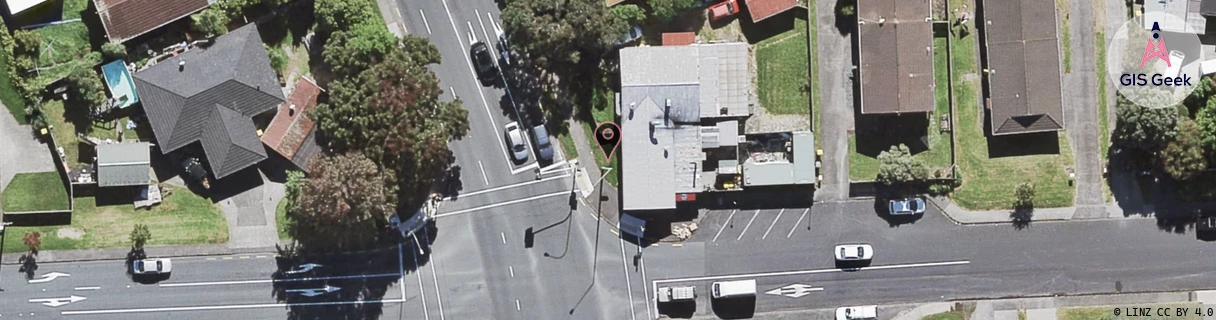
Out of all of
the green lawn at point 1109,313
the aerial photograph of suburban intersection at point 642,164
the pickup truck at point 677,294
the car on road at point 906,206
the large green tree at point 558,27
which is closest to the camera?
the large green tree at point 558,27

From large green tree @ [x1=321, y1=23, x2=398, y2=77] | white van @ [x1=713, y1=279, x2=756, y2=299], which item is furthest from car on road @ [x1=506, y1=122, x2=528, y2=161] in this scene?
white van @ [x1=713, y1=279, x2=756, y2=299]

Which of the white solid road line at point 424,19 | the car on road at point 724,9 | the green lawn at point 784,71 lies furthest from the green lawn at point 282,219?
the green lawn at point 784,71

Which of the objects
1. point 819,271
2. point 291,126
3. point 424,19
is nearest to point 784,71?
point 819,271

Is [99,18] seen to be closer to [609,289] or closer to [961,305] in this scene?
[609,289]

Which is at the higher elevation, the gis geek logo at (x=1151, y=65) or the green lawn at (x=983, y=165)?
the gis geek logo at (x=1151, y=65)

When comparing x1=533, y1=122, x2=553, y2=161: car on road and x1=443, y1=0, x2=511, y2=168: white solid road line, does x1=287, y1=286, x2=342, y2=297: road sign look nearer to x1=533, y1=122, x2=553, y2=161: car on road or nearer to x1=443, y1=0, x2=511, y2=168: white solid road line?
x1=443, y1=0, x2=511, y2=168: white solid road line

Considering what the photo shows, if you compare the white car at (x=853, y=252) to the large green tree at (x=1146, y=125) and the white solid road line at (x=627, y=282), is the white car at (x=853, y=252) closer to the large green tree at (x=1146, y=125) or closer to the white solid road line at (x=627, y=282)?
the white solid road line at (x=627, y=282)

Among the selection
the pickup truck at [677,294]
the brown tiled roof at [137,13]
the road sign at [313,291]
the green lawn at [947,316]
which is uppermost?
the brown tiled roof at [137,13]

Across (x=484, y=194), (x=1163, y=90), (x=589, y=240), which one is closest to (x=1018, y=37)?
(x=1163, y=90)
